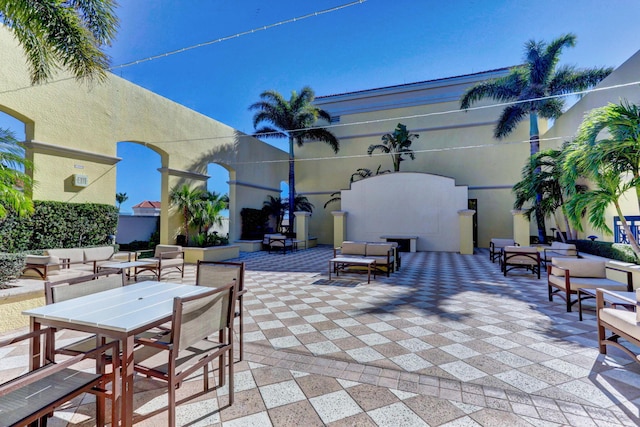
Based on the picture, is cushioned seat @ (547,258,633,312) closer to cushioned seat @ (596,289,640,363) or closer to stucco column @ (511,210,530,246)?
cushioned seat @ (596,289,640,363)

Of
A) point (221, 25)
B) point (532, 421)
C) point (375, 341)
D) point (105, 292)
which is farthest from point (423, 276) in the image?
point (221, 25)

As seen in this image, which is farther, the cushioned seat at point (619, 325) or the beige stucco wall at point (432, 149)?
the beige stucco wall at point (432, 149)

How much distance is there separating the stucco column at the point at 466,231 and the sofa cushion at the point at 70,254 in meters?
Result: 13.6

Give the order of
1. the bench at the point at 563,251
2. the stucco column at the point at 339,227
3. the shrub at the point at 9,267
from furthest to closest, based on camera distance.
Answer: the stucco column at the point at 339,227 < the bench at the point at 563,251 < the shrub at the point at 9,267

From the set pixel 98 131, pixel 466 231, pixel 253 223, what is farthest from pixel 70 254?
pixel 466 231

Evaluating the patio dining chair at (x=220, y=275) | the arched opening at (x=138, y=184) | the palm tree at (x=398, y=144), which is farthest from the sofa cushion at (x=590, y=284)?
the arched opening at (x=138, y=184)

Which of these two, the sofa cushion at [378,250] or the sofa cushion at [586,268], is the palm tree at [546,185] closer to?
the sofa cushion at [586,268]

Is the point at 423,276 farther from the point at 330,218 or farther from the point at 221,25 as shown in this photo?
the point at 330,218

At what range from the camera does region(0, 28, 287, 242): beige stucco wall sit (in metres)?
7.39

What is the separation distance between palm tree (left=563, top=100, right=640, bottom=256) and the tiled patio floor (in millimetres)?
2105

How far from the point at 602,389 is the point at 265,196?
627 inches

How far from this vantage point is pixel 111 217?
29.8ft

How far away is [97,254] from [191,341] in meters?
7.05

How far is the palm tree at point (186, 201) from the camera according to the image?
1115 cm
